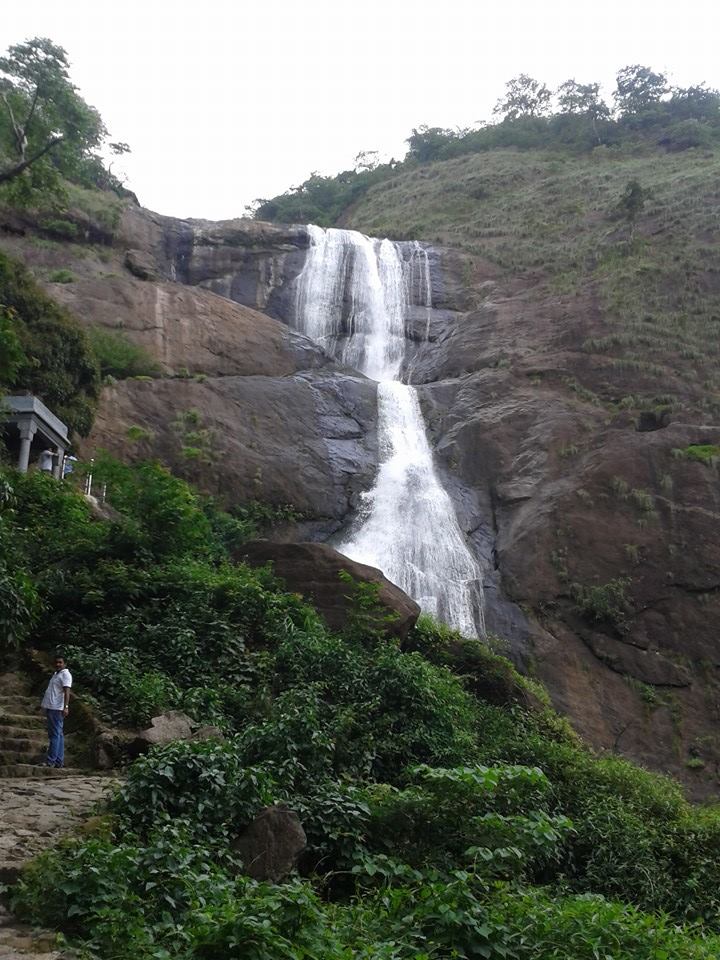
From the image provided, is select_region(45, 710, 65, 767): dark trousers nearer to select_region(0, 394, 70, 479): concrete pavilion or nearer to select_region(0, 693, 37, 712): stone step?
select_region(0, 693, 37, 712): stone step

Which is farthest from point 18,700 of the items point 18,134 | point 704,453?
point 704,453

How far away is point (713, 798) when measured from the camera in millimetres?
19797

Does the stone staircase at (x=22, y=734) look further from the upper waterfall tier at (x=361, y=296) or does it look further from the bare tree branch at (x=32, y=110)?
the upper waterfall tier at (x=361, y=296)

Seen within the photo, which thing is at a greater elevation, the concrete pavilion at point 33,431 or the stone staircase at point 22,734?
the concrete pavilion at point 33,431

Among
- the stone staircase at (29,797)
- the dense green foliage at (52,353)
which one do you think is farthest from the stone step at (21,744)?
the dense green foliage at (52,353)

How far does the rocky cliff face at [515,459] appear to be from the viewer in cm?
2270

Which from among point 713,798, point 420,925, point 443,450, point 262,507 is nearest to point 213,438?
point 262,507

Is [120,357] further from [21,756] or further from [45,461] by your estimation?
[21,756]

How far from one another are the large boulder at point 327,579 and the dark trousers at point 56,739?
6126mm

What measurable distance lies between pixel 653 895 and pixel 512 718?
497 cm

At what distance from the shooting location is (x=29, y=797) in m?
8.79

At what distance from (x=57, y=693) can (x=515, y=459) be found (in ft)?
64.2

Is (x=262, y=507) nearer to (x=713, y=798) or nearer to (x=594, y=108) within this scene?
(x=713, y=798)

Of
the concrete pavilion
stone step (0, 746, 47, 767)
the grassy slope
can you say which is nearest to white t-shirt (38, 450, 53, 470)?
the concrete pavilion
